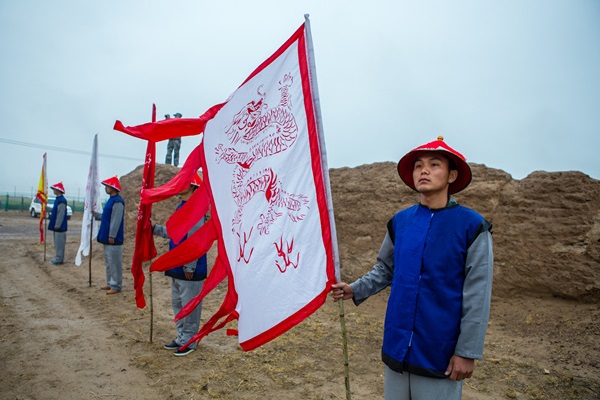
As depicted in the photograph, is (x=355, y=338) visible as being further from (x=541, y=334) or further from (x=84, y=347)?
(x=84, y=347)

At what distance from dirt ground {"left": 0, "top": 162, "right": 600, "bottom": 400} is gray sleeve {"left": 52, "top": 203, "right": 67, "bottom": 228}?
360 cm

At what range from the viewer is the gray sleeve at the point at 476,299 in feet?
5.61

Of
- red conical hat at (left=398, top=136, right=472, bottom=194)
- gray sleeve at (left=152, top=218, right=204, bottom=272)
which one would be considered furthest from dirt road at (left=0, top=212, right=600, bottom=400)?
red conical hat at (left=398, top=136, right=472, bottom=194)

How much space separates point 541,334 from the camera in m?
4.76

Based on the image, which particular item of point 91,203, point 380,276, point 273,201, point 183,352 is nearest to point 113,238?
point 91,203

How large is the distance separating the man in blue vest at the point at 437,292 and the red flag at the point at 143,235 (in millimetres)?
3305

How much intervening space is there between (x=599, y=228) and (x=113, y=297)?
799 cm

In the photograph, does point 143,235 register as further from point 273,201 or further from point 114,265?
point 114,265

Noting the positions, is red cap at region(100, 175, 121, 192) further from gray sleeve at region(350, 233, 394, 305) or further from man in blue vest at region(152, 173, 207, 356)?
gray sleeve at region(350, 233, 394, 305)

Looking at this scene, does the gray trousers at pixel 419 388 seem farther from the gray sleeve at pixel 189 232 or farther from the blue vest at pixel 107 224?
the blue vest at pixel 107 224

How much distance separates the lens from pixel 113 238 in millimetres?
7207

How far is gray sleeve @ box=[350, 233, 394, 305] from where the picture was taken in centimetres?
224

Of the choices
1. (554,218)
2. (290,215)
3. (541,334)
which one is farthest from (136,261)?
(554,218)

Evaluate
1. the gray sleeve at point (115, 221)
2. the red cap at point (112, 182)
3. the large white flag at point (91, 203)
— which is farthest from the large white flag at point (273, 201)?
the large white flag at point (91, 203)
